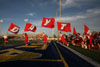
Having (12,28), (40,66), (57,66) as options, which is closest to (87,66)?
(57,66)

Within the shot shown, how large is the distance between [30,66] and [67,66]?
166cm

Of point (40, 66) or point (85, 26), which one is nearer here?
point (40, 66)

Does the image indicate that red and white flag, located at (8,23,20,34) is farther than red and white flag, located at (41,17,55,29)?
Yes

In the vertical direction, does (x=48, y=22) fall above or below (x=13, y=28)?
above

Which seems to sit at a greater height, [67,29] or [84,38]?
[67,29]

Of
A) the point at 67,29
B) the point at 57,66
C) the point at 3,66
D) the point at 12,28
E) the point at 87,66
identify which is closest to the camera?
the point at 3,66

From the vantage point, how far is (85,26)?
14094 mm

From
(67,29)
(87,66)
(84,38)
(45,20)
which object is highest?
(45,20)

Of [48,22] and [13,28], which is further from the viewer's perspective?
[13,28]

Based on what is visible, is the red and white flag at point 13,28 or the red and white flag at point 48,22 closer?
the red and white flag at point 48,22

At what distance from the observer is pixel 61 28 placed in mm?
17891

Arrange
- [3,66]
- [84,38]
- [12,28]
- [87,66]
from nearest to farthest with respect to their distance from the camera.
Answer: [3,66]
[87,66]
[84,38]
[12,28]

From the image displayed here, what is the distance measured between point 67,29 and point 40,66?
14.1m

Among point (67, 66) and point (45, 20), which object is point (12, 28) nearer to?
point (45, 20)
